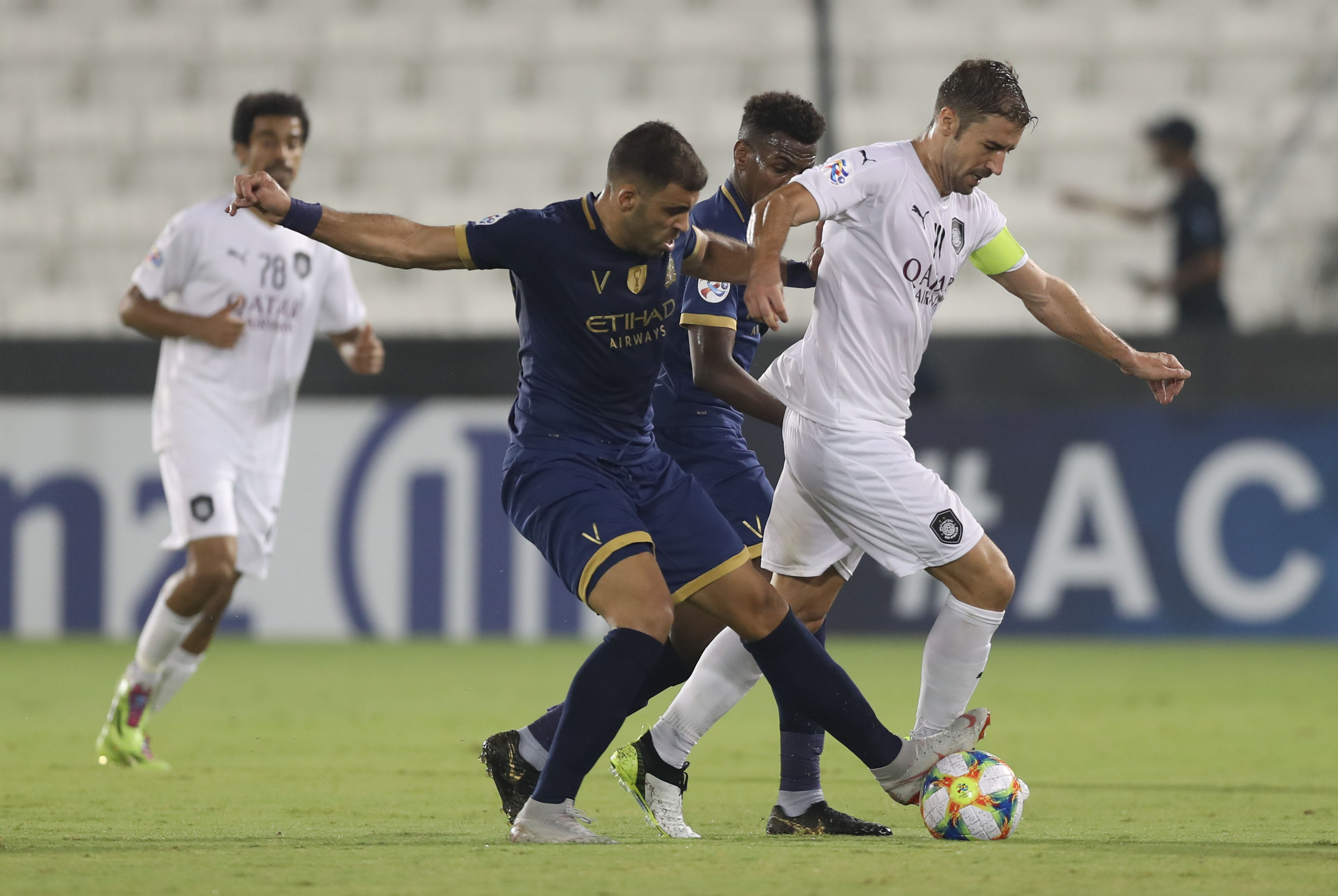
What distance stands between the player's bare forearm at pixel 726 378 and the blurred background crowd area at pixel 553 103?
21.2 ft

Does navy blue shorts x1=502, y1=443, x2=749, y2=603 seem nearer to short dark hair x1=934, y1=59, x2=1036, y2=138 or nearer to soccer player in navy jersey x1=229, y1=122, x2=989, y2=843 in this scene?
soccer player in navy jersey x1=229, y1=122, x2=989, y2=843

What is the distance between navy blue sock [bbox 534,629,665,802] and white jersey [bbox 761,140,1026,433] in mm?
967

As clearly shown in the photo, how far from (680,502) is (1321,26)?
10156 mm

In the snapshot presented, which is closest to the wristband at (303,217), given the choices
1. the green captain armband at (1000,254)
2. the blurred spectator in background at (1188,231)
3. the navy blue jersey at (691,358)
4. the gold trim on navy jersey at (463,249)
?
the gold trim on navy jersey at (463,249)

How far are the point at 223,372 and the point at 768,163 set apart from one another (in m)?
2.59

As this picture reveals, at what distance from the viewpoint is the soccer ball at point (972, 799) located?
14.8 ft

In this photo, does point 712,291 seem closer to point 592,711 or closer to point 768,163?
point 768,163

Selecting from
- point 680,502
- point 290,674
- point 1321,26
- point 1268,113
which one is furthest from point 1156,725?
point 1321,26

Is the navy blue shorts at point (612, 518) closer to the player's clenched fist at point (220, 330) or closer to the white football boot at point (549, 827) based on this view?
the white football boot at point (549, 827)

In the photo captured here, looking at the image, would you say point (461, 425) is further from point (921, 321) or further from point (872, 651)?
point (921, 321)

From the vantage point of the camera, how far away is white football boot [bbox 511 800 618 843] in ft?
14.1

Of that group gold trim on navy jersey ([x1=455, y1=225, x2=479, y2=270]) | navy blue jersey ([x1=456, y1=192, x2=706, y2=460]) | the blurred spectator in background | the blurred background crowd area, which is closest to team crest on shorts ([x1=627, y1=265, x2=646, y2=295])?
navy blue jersey ([x1=456, y1=192, x2=706, y2=460])

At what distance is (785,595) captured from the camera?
5133 mm

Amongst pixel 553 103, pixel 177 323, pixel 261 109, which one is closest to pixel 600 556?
pixel 177 323
